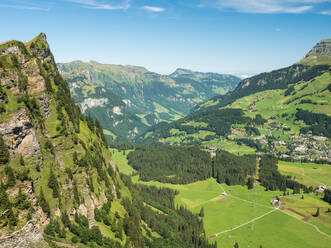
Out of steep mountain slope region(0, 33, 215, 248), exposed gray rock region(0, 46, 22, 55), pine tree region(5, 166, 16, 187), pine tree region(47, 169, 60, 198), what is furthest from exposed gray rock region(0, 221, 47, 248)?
exposed gray rock region(0, 46, 22, 55)

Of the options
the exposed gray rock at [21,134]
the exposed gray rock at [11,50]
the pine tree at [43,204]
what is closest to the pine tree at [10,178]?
the exposed gray rock at [21,134]

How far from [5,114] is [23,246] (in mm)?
51879

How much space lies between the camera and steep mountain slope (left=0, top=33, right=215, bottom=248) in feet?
208

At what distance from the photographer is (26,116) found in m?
96.2

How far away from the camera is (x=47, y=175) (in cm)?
10194

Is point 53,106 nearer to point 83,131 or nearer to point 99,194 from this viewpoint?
point 83,131

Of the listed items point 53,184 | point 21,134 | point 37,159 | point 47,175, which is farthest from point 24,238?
point 37,159

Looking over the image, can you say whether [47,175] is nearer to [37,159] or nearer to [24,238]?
[37,159]

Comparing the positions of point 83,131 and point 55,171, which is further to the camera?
point 83,131

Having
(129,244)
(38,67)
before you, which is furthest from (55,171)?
(38,67)

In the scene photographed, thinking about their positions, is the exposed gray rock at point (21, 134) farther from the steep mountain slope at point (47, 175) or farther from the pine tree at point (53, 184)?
the pine tree at point (53, 184)

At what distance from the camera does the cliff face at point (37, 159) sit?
202 feet

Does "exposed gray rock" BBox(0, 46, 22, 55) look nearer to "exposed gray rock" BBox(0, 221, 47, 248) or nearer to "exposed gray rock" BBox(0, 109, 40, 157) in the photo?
"exposed gray rock" BBox(0, 109, 40, 157)

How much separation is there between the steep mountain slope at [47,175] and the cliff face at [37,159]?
17 cm
